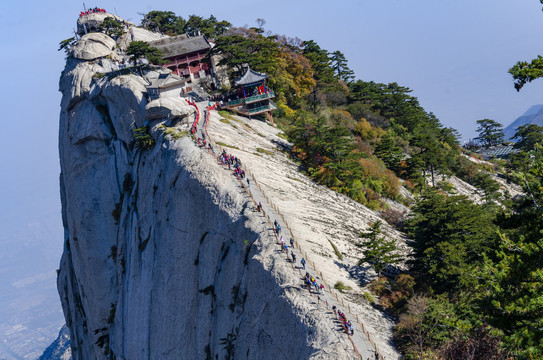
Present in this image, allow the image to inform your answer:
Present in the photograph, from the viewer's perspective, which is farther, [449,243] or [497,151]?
[497,151]

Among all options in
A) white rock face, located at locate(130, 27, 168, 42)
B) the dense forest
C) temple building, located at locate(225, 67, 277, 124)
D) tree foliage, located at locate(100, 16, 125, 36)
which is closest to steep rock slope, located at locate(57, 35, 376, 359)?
the dense forest

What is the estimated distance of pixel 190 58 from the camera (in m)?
77.9

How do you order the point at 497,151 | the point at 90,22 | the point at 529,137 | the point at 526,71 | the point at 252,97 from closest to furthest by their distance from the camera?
1. the point at 526,71
2. the point at 252,97
3. the point at 90,22
4. the point at 529,137
5. the point at 497,151

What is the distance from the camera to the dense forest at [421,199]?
52.9 feet

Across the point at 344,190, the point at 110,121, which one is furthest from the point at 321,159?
the point at 110,121

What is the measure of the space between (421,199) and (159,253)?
35.7 metres

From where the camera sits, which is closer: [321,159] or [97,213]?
[321,159]

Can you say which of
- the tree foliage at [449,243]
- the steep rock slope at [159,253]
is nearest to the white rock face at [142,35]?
the steep rock slope at [159,253]

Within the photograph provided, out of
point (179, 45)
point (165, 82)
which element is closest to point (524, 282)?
point (165, 82)

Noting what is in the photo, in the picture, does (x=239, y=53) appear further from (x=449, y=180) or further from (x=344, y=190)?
(x=449, y=180)

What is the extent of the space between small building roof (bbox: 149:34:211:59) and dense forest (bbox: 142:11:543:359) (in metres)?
6.44

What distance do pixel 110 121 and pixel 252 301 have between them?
43.1 m

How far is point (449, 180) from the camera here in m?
65.6

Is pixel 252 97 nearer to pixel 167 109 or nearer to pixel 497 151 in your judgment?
pixel 167 109
